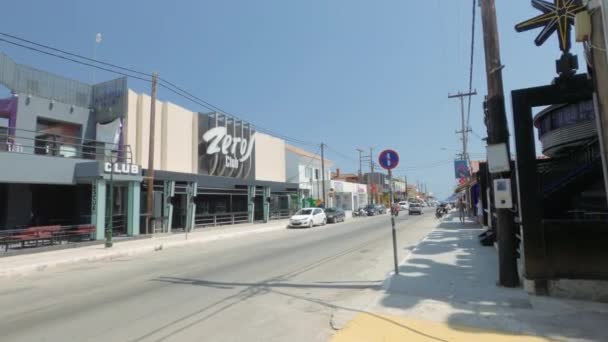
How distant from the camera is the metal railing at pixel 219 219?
89.0 feet

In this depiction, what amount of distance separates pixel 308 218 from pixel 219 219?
24.1ft

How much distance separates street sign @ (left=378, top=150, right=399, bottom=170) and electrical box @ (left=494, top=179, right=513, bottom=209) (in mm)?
2472

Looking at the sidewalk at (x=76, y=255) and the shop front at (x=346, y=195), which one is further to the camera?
the shop front at (x=346, y=195)

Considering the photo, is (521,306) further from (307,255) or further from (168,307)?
(307,255)

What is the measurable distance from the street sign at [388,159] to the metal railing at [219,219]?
19240 mm

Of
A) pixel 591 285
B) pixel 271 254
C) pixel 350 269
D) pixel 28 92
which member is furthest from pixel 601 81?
pixel 28 92

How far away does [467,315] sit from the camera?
17.7 feet

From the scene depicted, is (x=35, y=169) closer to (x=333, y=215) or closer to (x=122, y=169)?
(x=122, y=169)

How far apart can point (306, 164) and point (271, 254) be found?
35.5m

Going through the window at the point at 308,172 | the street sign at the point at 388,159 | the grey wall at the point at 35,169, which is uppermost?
the window at the point at 308,172

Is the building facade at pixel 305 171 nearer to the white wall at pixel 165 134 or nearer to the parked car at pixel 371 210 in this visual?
the parked car at pixel 371 210

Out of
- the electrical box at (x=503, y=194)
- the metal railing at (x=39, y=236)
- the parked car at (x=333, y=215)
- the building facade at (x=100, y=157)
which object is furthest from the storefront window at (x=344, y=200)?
the electrical box at (x=503, y=194)

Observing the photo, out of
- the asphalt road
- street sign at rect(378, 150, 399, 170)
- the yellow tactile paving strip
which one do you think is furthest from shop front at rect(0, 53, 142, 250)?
the yellow tactile paving strip

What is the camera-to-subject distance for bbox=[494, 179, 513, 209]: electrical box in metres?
6.85
